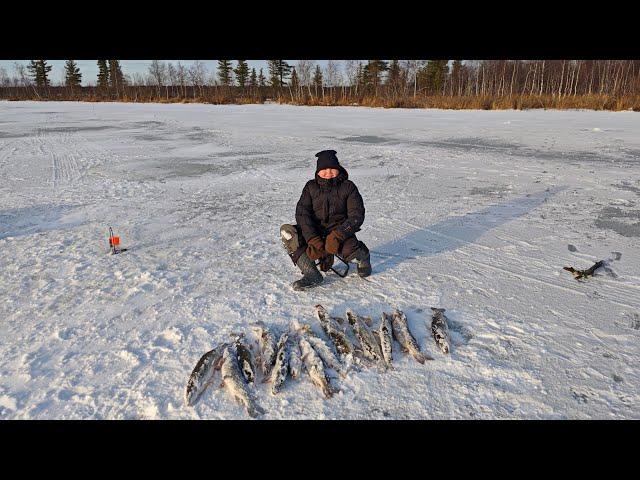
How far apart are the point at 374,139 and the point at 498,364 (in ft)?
44.8

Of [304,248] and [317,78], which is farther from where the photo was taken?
[317,78]

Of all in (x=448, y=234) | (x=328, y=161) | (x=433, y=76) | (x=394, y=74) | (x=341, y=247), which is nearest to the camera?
(x=328, y=161)

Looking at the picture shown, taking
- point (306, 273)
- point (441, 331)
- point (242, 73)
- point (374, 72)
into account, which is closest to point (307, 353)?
point (441, 331)

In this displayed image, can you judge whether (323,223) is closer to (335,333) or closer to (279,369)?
(335,333)

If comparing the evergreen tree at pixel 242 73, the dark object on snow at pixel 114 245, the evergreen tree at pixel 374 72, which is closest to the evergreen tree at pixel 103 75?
the evergreen tree at pixel 242 73

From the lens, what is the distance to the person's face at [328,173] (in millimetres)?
4496

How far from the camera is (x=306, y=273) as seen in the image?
4.63 meters

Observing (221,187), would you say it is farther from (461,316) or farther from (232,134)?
(232,134)

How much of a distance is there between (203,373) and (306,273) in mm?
1802

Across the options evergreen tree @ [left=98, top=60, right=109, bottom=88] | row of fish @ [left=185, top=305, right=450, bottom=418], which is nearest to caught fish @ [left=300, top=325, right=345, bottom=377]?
row of fish @ [left=185, top=305, right=450, bottom=418]

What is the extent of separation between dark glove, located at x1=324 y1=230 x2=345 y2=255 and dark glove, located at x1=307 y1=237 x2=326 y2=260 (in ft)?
0.28

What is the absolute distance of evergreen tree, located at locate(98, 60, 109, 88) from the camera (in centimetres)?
6500

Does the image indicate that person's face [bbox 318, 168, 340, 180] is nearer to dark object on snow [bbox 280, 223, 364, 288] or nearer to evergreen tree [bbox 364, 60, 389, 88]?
dark object on snow [bbox 280, 223, 364, 288]

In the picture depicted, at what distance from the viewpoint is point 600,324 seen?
12.7 ft
